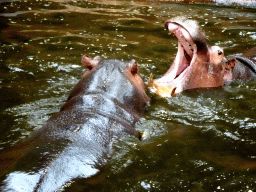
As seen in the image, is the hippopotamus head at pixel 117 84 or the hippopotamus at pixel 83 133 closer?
the hippopotamus at pixel 83 133

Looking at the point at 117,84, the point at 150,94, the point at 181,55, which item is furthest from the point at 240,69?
the point at 117,84

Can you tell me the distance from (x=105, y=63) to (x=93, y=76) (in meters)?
0.27

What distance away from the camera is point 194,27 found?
466 cm

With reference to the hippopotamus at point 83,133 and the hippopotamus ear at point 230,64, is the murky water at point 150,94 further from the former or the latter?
the hippopotamus ear at point 230,64

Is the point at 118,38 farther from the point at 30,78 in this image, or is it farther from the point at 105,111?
the point at 105,111

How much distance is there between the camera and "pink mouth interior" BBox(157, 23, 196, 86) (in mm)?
4863

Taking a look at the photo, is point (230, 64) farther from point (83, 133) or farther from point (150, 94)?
point (83, 133)

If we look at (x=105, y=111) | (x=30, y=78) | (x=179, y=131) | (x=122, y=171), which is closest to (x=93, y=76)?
(x=105, y=111)

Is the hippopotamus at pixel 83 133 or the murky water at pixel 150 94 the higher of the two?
the hippopotamus at pixel 83 133

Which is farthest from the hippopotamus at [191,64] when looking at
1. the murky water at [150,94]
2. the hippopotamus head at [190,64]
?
the murky water at [150,94]

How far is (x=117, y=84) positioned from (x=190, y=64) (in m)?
1.49

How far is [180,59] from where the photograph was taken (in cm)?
508

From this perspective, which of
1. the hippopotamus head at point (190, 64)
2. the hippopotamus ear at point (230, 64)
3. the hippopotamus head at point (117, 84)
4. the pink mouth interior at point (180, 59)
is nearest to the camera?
the hippopotamus head at point (117, 84)

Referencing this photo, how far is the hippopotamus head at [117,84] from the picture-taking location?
145 inches
